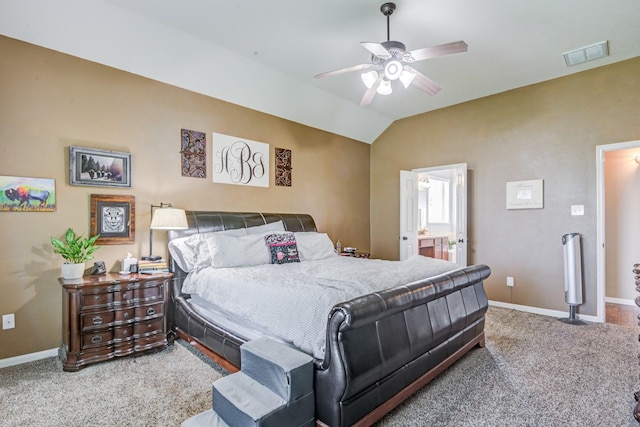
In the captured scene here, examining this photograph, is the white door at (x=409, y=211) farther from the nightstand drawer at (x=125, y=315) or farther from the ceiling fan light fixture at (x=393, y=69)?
the nightstand drawer at (x=125, y=315)

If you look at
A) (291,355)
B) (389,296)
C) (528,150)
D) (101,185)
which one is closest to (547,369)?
(389,296)

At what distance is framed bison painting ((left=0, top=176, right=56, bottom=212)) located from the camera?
9.18 ft

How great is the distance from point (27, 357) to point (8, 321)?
36 centimetres

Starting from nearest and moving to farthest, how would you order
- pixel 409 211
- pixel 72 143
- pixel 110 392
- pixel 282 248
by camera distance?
pixel 110 392
pixel 72 143
pixel 282 248
pixel 409 211

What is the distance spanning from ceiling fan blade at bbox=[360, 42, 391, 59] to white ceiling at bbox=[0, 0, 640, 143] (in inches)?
20.3

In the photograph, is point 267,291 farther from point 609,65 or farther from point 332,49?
point 609,65

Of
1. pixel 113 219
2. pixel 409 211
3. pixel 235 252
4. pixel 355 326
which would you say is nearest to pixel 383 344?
pixel 355 326

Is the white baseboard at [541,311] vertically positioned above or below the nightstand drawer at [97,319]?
below

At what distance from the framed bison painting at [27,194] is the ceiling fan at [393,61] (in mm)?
2764

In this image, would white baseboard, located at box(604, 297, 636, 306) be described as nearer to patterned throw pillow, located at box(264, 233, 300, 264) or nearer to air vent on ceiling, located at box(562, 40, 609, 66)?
air vent on ceiling, located at box(562, 40, 609, 66)

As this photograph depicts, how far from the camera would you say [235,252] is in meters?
3.37

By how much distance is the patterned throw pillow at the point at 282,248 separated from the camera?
3.65 meters

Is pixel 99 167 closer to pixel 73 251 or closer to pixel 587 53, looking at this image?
pixel 73 251

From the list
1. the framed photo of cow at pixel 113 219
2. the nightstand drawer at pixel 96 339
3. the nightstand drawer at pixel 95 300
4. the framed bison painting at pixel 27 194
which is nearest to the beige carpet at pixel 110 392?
the nightstand drawer at pixel 96 339
